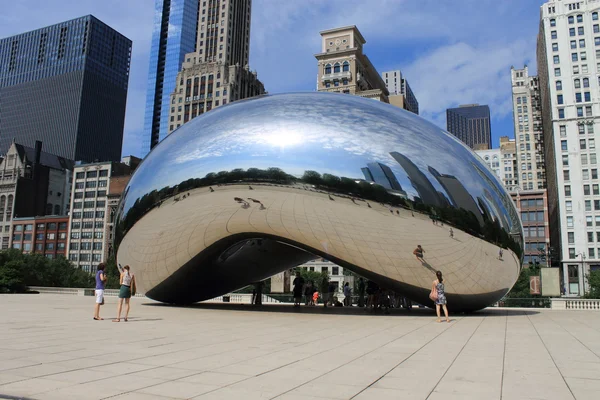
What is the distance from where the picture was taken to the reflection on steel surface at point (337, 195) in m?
11.7

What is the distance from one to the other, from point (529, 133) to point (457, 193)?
148720 mm

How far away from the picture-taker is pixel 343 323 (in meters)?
11.8

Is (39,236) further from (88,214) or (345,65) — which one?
(345,65)

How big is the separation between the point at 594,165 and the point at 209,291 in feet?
298

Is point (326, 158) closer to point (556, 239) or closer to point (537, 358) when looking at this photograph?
point (537, 358)

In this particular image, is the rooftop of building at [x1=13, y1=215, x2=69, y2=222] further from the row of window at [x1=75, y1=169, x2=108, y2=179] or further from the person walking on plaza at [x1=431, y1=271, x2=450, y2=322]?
the person walking on plaza at [x1=431, y1=271, x2=450, y2=322]

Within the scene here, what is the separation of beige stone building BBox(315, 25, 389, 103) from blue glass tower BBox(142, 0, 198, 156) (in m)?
66.9

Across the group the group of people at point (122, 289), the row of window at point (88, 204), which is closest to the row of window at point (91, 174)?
the row of window at point (88, 204)

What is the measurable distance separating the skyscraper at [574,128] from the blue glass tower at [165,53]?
11580 centimetres

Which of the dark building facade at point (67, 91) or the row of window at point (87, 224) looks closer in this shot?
the row of window at point (87, 224)

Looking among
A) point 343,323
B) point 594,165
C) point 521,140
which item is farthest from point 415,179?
point 521,140

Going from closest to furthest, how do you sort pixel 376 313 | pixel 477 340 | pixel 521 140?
pixel 477 340 → pixel 376 313 → pixel 521 140

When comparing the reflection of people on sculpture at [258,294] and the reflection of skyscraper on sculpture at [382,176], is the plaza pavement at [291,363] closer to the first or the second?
the reflection of skyscraper on sculpture at [382,176]

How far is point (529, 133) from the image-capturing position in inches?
5738
